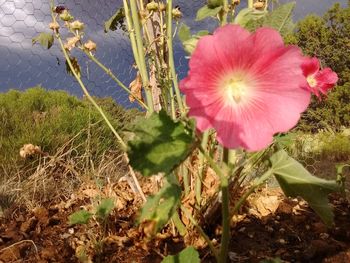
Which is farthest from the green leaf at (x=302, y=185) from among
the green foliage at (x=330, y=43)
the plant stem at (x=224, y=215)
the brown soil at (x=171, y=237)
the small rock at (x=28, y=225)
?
the green foliage at (x=330, y=43)

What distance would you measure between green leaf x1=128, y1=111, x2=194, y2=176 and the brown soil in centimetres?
81

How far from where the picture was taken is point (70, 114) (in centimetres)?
506

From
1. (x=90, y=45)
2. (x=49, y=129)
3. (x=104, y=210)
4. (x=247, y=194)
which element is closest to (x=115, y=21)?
(x=90, y=45)

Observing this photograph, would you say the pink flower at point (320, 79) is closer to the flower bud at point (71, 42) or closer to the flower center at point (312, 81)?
the flower center at point (312, 81)

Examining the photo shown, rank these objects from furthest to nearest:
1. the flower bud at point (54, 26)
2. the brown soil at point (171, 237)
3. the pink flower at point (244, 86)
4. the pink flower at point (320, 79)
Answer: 1. the flower bud at point (54, 26)
2. the brown soil at point (171, 237)
3. the pink flower at point (320, 79)
4. the pink flower at point (244, 86)

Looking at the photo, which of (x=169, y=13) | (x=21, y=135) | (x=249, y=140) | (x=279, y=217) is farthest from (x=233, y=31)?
(x=21, y=135)

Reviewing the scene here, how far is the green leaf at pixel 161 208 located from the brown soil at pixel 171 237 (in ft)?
2.42

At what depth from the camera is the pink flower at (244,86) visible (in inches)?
23.5

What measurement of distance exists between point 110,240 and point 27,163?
2.37 m

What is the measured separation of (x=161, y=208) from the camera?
66 cm

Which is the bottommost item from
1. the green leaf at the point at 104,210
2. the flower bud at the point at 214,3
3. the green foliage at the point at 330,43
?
the green foliage at the point at 330,43

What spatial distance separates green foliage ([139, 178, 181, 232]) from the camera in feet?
2.10

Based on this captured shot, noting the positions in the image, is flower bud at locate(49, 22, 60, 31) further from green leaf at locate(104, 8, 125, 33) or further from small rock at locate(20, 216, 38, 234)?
small rock at locate(20, 216, 38, 234)

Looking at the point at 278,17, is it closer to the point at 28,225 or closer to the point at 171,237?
the point at 171,237
